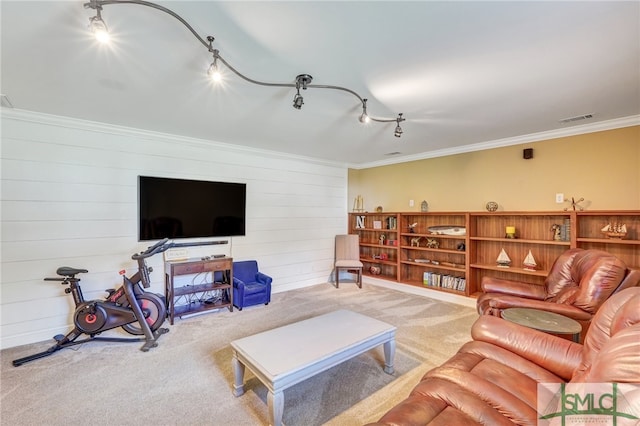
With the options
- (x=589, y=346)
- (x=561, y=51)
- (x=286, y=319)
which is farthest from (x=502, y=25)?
(x=286, y=319)

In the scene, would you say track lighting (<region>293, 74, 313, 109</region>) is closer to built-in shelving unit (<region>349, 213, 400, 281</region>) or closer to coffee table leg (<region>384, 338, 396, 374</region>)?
coffee table leg (<region>384, 338, 396, 374</region>)

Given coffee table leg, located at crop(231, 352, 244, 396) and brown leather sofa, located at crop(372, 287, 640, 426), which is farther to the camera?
coffee table leg, located at crop(231, 352, 244, 396)

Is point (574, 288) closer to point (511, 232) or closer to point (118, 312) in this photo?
point (511, 232)

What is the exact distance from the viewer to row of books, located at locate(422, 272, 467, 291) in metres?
4.42

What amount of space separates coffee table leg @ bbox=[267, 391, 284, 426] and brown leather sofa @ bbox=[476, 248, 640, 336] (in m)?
1.97

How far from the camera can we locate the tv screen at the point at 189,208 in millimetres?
3662

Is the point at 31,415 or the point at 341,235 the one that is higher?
the point at 341,235

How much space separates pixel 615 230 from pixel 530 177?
106 cm

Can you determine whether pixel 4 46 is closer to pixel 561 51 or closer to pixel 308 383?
pixel 308 383

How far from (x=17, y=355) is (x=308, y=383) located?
9.34 ft

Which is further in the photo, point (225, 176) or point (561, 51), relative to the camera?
point (225, 176)

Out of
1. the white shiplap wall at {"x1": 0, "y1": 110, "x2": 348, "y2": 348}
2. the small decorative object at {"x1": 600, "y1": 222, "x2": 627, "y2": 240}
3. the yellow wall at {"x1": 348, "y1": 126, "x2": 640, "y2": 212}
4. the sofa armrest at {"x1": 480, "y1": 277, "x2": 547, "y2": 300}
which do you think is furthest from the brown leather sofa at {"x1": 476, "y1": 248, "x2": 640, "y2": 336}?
the white shiplap wall at {"x1": 0, "y1": 110, "x2": 348, "y2": 348}

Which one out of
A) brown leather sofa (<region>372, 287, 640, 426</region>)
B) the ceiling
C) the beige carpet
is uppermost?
the ceiling

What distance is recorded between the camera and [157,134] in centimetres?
372
